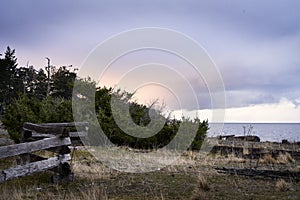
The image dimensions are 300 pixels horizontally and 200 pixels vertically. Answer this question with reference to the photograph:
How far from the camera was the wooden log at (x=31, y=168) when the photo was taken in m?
5.78

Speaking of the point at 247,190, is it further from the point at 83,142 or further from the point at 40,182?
the point at 83,142

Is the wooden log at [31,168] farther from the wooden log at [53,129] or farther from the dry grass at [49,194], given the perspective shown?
the wooden log at [53,129]

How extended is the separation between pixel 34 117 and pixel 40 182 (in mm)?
9026

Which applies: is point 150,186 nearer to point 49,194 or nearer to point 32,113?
point 49,194

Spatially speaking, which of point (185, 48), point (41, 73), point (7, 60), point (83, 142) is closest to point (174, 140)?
point (83, 142)

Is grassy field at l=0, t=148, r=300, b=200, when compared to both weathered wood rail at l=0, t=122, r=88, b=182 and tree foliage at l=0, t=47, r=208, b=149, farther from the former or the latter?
tree foliage at l=0, t=47, r=208, b=149

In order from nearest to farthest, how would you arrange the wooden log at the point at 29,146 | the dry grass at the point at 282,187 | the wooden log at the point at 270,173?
the wooden log at the point at 29,146 < the dry grass at the point at 282,187 < the wooden log at the point at 270,173

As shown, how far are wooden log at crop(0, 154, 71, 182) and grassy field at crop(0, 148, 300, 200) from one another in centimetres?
30

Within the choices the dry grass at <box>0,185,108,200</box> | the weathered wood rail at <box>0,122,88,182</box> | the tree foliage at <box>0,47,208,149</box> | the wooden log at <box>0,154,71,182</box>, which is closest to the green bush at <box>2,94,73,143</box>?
the tree foliage at <box>0,47,208,149</box>

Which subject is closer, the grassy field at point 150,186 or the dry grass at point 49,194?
the dry grass at point 49,194

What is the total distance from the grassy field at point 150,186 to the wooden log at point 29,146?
0.69m

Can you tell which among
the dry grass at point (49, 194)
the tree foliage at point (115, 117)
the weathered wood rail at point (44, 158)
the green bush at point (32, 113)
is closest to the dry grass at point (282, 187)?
the dry grass at point (49, 194)

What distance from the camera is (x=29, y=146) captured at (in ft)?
20.9

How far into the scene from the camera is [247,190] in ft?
20.9
